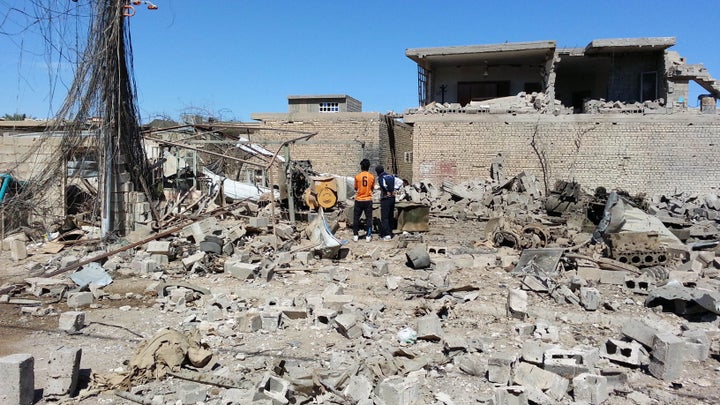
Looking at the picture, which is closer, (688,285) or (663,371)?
(663,371)

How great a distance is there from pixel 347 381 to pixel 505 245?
6.49m

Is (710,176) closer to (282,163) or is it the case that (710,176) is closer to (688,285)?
(688,285)

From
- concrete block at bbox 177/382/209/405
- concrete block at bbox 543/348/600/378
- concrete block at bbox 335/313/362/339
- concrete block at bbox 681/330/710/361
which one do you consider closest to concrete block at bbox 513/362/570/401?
concrete block at bbox 543/348/600/378

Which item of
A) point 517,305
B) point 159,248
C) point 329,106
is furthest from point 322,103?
point 517,305

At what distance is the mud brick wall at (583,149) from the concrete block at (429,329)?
44.2 ft

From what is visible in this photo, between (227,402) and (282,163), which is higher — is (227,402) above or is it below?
below

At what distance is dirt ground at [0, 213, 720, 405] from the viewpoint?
4.54 m

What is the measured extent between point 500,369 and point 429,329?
109 centimetres

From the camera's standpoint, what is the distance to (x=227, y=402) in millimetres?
4078

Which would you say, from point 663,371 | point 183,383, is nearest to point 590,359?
point 663,371

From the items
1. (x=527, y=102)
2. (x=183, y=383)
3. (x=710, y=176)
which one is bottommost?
(x=183, y=383)

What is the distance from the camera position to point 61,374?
4273 mm

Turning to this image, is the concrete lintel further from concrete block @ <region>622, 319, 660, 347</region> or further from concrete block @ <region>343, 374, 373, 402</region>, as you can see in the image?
concrete block @ <region>343, 374, 373, 402</region>

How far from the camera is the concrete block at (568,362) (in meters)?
4.54
